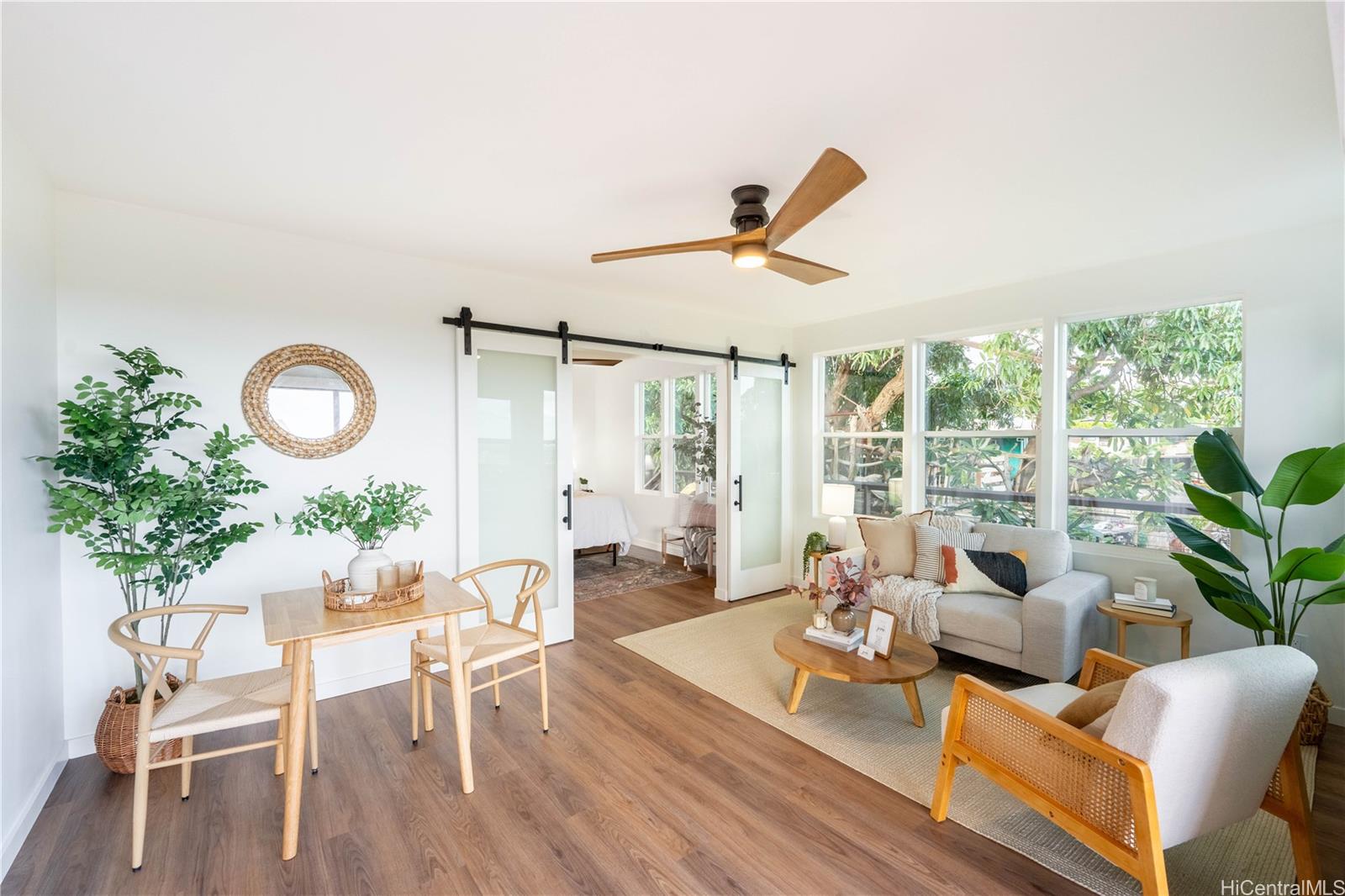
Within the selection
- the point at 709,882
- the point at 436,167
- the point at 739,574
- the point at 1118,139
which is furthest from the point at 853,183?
the point at 739,574

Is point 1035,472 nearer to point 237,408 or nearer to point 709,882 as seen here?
point 709,882

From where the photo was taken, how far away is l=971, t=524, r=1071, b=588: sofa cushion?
12.3ft

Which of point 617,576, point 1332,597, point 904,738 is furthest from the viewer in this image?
point 617,576

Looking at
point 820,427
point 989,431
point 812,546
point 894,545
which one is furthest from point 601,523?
point 989,431

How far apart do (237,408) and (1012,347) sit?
16.3 feet

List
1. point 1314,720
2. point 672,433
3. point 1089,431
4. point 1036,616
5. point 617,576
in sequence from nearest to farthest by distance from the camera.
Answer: point 1314,720, point 1036,616, point 1089,431, point 617,576, point 672,433

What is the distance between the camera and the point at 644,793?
2.45m

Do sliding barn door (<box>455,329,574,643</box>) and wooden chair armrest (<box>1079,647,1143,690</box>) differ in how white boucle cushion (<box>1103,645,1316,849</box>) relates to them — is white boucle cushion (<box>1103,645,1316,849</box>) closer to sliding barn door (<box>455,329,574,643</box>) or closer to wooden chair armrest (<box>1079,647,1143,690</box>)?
wooden chair armrest (<box>1079,647,1143,690</box>)

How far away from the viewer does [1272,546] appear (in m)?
3.21

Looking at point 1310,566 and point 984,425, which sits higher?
point 984,425

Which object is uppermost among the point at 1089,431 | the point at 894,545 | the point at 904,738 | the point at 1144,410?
the point at 1144,410

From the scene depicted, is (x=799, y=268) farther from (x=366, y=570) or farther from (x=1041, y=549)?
(x=1041, y=549)

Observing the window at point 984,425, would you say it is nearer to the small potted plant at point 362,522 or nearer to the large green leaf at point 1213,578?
the large green leaf at point 1213,578

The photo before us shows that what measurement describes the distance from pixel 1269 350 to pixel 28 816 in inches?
238
